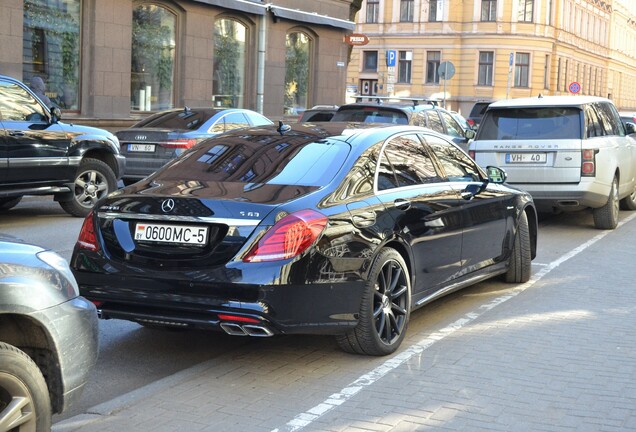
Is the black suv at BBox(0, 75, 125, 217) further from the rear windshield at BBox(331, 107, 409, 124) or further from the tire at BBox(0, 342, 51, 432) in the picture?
the tire at BBox(0, 342, 51, 432)

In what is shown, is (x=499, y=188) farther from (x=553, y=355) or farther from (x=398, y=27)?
(x=398, y=27)

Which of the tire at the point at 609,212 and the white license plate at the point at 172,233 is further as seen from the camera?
the tire at the point at 609,212

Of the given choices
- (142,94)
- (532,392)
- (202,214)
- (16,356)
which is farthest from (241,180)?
(142,94)

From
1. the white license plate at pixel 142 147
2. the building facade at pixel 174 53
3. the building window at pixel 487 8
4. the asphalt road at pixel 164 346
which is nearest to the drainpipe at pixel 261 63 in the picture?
the building facade at pixel 174 53

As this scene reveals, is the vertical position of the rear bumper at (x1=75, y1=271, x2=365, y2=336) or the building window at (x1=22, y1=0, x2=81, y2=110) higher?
the building window at (x1=22, y1=0, x2=81, y2=110)

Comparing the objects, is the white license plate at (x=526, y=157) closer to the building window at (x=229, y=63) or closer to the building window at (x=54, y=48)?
the building window at (x=54, y=48)

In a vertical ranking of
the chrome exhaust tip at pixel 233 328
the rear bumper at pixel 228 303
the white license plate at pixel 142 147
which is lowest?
the chrome exhaust tip at pixel 233 328

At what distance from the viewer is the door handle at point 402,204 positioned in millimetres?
6784

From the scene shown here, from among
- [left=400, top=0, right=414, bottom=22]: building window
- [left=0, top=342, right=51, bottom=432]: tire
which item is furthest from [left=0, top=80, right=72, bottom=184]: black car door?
[left=400, top=0, right=414, bottom=22]: building window

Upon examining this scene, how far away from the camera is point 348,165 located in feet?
21.7

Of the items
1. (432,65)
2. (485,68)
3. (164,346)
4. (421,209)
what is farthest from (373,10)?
→ (164,346)

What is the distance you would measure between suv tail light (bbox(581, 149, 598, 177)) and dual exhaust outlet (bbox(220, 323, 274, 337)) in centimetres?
826

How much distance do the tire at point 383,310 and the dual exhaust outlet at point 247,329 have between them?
2.23ft

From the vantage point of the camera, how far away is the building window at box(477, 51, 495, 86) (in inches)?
2677
